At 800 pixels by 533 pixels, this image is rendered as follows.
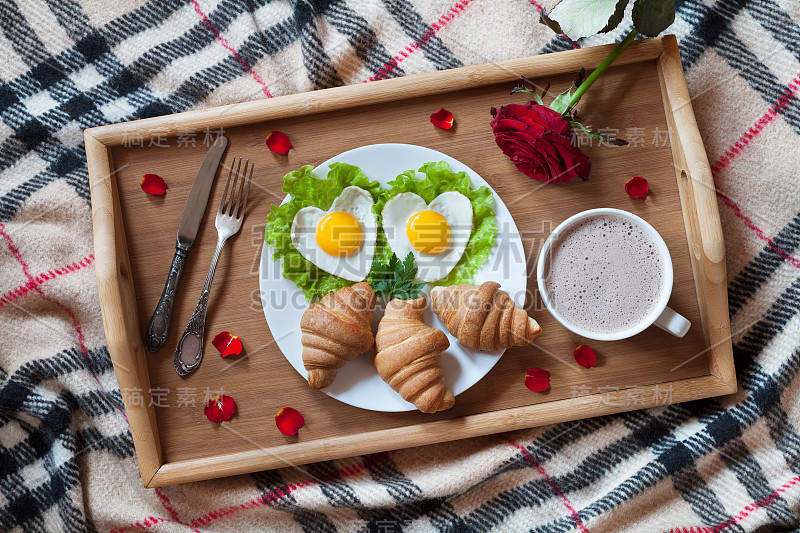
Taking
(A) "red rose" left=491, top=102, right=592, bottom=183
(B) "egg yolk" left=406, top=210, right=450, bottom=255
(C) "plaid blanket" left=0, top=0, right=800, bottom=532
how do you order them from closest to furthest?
(A) "red rose" left=491, top=102, right=592, bottom=183
(B) "egg yolk" left=406, top=210, right=450, bottom=255
(C) "plaid blanket" left=0, top=0, right=800, bottom=532

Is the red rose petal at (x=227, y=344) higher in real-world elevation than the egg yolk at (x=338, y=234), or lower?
lower

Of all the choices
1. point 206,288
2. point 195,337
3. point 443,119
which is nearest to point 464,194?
point 443,119

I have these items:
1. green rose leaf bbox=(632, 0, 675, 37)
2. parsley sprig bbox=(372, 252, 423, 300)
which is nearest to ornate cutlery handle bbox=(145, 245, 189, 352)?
parsley sprig bbox=(372, 252, 423, 300)

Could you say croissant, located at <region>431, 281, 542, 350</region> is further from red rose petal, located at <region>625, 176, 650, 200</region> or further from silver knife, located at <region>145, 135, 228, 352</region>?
silver knife, located at <region>145, 135, 228, 352</region>

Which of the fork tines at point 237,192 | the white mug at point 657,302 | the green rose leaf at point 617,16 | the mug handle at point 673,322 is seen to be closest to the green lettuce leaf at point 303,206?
the fork tines at point 237,192

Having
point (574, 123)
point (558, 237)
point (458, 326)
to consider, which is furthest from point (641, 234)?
point (458, 326)

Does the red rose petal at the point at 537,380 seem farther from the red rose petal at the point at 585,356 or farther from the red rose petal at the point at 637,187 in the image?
the red rose petal at the point at 637,187

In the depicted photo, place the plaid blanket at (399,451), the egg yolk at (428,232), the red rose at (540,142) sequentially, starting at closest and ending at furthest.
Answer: the red rose at (540,142)
the egg yolk at (428,232)
the plaid blanket at (399,451)
